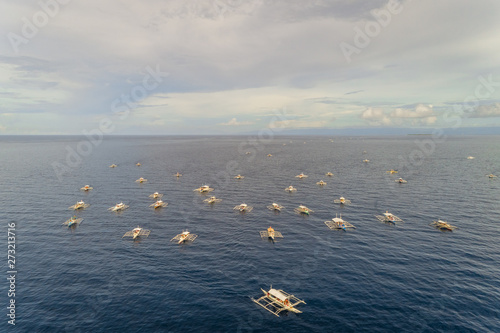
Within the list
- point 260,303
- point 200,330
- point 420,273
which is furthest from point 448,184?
point 200,330

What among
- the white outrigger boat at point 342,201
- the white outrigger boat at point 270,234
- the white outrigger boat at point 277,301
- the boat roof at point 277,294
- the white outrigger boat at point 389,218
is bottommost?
the white outrigger boat at point 277,301

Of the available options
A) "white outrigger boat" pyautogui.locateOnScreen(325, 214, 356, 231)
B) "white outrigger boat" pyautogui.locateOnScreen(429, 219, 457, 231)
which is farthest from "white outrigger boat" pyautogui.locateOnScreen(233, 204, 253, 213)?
"white outrigger boat" pyautogui.locateOnScreen(429, 219, 457, 231)

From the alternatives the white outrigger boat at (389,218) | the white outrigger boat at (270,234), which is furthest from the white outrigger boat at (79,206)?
the white outrigger boat at (389,218)

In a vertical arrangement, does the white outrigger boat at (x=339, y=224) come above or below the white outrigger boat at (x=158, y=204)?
below

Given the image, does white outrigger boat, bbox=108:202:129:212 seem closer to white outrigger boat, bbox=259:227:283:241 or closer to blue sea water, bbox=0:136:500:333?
blue sea water, bbox=0:136:500:333

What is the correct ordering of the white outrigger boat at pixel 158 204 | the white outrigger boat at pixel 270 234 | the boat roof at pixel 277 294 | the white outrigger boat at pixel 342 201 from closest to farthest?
the boat roof at pixel 277 294, the white outrigger boat at pixel 270 234, the white outrigger boat at pixel 158 204, the white outrigger boat at pixel 342 201

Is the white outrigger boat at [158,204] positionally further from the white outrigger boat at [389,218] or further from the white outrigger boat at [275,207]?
the white outrigger boat at [389,218]

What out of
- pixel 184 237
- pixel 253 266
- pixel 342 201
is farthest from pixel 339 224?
pixel 184 237

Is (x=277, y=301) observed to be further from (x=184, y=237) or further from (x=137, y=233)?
(x=137, y=233)
